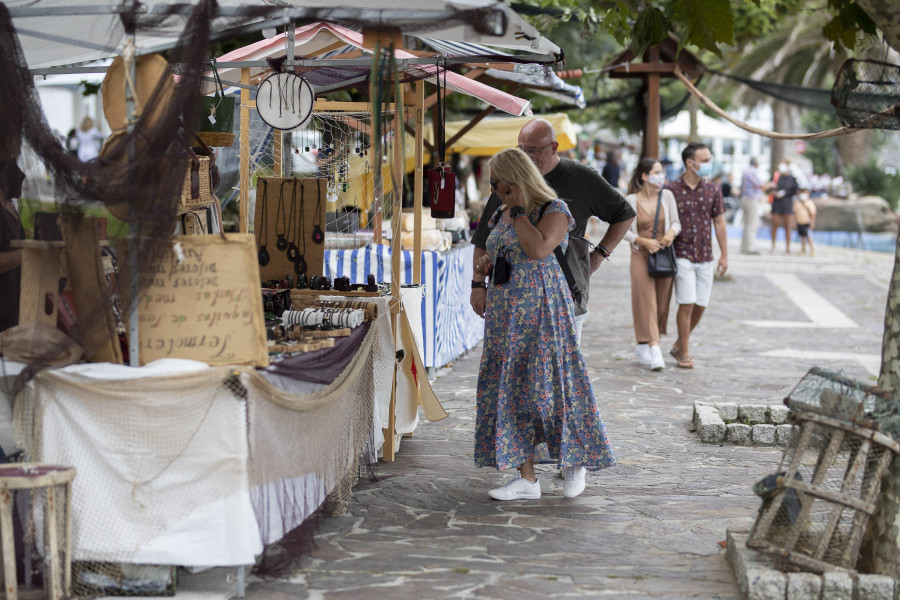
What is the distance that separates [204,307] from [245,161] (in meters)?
2.87

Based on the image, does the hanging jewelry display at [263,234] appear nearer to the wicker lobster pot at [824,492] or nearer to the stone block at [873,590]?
the wicker lobster pot at [824,492]

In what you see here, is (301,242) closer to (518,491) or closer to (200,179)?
(200,179)

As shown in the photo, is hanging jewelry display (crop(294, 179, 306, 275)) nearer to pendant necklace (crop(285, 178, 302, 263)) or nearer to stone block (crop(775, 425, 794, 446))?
pendant necklace (crop(285, 178, 302, 263))

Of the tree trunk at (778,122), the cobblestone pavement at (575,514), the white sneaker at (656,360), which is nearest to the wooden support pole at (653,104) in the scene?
the cobblestone pavement at (575,514)

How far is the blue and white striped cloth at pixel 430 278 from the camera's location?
9320 mm

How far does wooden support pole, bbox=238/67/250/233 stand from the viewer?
670 cm

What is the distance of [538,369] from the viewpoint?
17.8 ft

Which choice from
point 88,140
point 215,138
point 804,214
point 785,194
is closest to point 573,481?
point 215,138

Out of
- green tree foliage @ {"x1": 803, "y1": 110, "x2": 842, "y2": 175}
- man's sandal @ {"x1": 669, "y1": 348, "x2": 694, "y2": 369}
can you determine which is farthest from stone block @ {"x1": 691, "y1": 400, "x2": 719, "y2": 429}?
green tree foliage @ {"x1": 803, "y1": 110, "x2": 842, "y2": 175}

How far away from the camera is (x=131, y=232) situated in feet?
13.7

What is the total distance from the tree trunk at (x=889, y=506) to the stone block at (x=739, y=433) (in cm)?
248

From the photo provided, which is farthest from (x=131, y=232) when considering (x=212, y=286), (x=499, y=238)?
(x=499, y=238)

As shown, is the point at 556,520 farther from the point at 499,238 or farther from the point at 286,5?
the point at 286,5

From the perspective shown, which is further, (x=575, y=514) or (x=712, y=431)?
(x=712, y=431)
